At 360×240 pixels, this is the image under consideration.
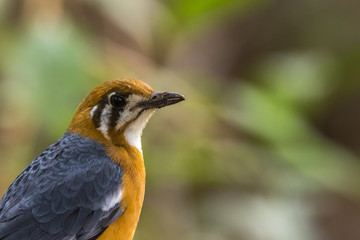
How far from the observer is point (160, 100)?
169 inches

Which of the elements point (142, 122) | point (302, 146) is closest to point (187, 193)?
point (302, 146)

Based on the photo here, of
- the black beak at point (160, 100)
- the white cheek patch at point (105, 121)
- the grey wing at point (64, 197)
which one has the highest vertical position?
the black beak at point (160, 100)

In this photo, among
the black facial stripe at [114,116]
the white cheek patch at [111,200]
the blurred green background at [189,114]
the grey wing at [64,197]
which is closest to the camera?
the grey wing at [64,197]

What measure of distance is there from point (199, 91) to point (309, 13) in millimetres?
4644

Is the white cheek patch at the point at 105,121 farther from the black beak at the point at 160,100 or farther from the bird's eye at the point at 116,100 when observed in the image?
the black beak at the point at 160,100

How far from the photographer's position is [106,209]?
4.11 m

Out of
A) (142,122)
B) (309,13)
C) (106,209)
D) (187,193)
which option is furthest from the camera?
(309,13)

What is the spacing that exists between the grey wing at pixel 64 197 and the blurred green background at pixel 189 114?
26 cm

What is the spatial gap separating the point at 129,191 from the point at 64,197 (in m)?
0.40

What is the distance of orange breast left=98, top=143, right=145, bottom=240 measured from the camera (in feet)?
13.4

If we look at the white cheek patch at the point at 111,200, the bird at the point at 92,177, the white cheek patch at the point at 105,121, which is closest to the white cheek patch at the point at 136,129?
the bird at the point at 92,177

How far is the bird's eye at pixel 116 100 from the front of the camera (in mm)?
4340

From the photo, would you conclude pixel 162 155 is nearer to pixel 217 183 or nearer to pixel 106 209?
pixel 217 183

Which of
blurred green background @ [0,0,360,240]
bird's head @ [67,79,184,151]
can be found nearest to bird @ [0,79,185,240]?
bird's head @ [67,79,184,151]
